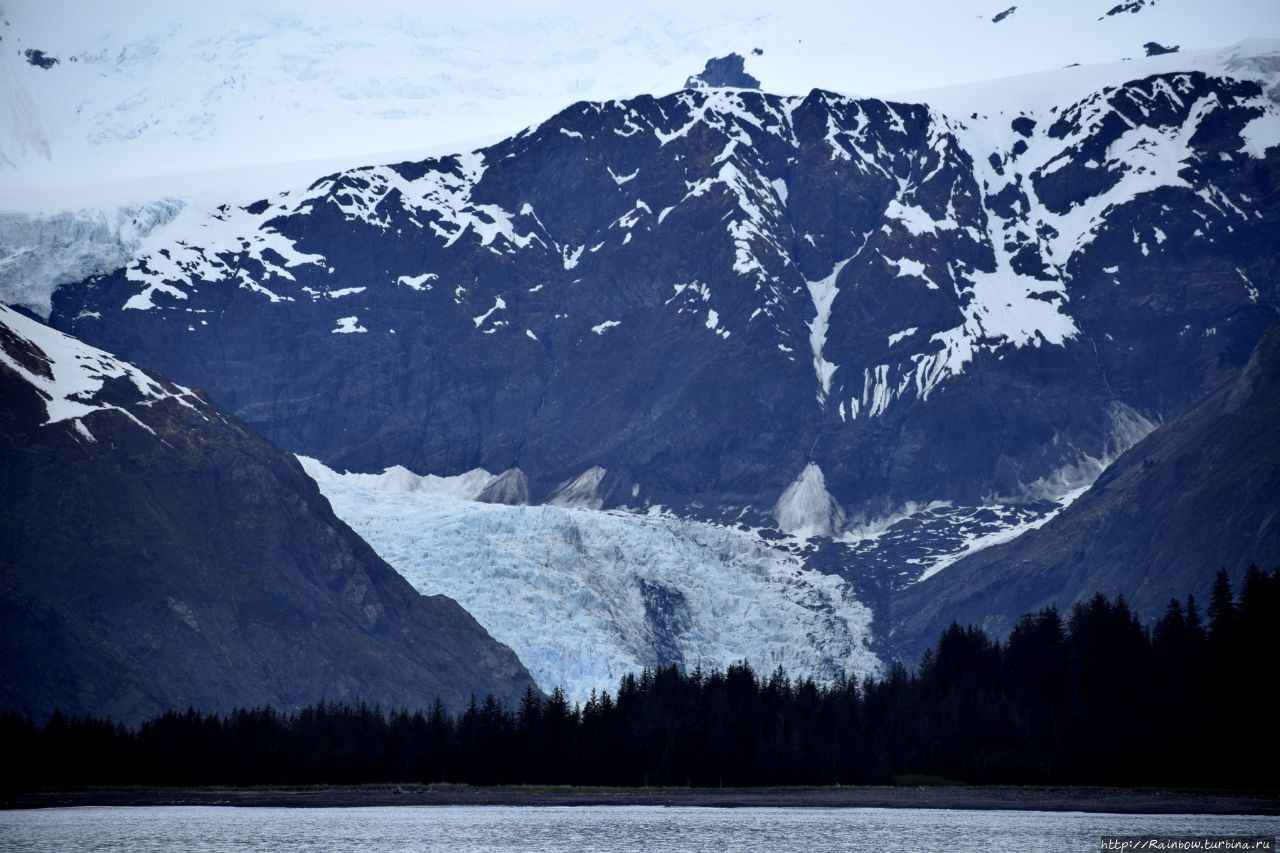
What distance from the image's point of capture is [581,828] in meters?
165

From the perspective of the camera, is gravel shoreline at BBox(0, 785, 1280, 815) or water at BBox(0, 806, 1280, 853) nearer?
water at BBox(0, 806, 1280, 853)

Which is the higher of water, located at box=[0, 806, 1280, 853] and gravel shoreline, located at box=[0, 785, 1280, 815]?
gravel shoreline, located at box=[0, 785, 1280, 815]

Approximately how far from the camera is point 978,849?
140125 millimetres

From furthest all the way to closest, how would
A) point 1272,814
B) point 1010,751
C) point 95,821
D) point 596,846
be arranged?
point 1010,751 < point 95,821 < point 1272,814 < point 596,846

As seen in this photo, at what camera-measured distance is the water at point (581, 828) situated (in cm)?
14588

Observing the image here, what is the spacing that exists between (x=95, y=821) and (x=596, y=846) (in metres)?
45.4

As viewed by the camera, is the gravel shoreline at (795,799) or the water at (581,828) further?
the gravel shoreline at (795,799)

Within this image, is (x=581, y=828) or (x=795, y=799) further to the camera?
(x=795, y=799)

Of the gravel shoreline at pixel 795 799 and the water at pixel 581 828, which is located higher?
the gravel shoreline at pixel 795 799

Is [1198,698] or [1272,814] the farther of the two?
[1198,698]

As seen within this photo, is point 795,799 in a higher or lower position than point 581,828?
higher

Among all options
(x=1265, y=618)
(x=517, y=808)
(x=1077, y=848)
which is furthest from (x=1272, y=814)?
(x=517, y=808)

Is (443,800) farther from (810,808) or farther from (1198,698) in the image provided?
(1198,698)

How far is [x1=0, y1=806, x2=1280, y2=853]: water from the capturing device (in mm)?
145875
